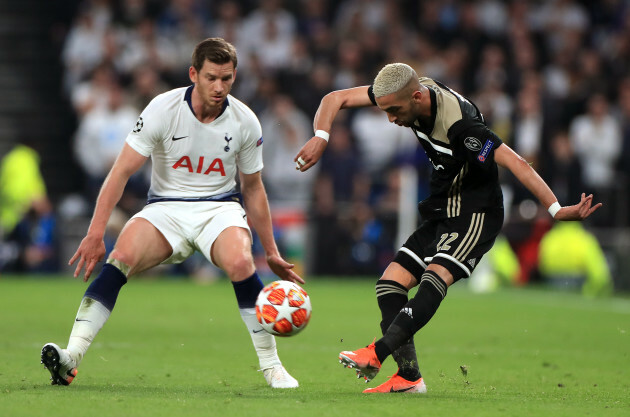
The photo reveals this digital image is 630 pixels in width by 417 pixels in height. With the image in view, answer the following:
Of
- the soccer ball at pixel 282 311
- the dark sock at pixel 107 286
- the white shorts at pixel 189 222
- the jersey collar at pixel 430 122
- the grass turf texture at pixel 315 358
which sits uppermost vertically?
the jersey collar at pixel 430 122

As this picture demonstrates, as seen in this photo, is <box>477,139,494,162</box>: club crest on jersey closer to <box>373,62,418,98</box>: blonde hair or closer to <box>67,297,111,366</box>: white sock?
<box>373,62,418,98</box>: blonde hair

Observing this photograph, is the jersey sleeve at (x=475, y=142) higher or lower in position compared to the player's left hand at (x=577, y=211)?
higher

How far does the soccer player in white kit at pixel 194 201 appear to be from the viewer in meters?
6.50

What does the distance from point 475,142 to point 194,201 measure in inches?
72.9

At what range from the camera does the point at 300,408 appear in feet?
18.6

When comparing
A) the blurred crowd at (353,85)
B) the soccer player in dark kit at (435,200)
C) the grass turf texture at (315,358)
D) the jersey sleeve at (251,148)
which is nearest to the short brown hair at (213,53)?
the jersey sleeve at (251,148)

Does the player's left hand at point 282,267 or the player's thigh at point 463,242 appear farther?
the player's left hand at point 282,267

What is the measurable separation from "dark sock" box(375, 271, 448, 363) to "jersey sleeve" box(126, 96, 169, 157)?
1.85 meters

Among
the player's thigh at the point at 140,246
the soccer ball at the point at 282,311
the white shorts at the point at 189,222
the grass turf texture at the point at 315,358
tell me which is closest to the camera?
the grass turf texture at the point at 315,358

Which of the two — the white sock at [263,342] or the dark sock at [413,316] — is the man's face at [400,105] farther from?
the white sock at [263,342]

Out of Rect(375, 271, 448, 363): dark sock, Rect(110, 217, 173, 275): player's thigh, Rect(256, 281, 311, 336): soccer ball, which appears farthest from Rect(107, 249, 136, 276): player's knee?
Rect(375, 271, 448, 363): dark sock

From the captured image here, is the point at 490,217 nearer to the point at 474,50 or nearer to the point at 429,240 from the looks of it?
the point at 429,240

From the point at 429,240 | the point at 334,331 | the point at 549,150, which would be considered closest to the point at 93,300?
the point at 429,240

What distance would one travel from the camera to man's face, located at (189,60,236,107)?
6.52m
